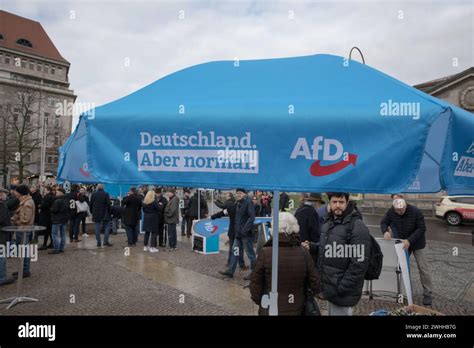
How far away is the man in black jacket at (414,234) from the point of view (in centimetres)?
585

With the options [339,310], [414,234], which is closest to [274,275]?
[339,310]

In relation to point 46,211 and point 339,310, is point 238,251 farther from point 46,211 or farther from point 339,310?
point 46,211

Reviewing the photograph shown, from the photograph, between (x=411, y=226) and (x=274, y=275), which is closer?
(x=274, y=275)

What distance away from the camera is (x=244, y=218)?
7.71 m

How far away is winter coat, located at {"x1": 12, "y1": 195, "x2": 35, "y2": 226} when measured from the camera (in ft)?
25.0

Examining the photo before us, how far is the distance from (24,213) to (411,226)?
26.3 feet

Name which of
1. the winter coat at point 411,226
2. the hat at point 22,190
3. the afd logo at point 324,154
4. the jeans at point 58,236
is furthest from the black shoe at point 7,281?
the winter coat at point 411,226

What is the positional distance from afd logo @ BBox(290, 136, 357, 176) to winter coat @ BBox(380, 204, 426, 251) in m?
4.58

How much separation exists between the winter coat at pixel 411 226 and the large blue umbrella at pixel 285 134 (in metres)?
3.74

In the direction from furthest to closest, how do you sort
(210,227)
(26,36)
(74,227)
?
(26,36) < (74,227) < (210,227)

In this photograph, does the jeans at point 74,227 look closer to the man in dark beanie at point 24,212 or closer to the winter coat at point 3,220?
the man in dark beanie at point 24,212

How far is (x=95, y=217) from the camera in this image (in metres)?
11.0
